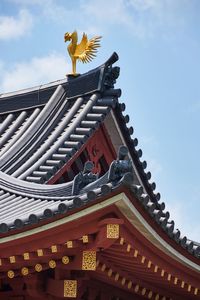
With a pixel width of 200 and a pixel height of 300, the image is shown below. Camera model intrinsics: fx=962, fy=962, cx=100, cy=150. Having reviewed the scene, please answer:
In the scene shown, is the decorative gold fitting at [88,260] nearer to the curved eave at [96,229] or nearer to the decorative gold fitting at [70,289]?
the curved eave at [96,229]

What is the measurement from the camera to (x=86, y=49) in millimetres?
15172

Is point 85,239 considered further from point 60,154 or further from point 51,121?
point 51,121

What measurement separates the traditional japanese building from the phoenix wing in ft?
0.93

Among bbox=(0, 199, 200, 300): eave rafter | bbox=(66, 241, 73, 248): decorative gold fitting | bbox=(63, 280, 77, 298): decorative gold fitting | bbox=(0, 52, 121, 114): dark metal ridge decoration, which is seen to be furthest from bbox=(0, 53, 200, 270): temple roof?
bbox=(63, 280, 77, 298): decorative gold fitting

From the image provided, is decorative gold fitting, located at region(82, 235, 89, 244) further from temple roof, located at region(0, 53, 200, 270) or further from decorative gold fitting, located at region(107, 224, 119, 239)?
temple roof, located at region(0, 53, 200, 270)

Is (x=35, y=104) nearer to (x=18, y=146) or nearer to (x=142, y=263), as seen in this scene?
(x=18, y=146)

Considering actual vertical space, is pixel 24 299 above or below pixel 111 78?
below

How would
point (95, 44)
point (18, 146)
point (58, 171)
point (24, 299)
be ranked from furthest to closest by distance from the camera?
point (95, 44)
point (18, 146)
point (58, 171)
point (24, 299)

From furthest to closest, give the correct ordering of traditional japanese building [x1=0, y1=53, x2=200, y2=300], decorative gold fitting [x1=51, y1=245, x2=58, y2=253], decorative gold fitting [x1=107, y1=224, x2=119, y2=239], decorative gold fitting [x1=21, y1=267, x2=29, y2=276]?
decorative gold fitting [x1=21, y1=267, x2=29, y2=276]
decorative gold fitting [x1=51, y1=245, x2=58, y2=253]
decorative gold fitting [x1=107, y1=224, x2=119, y2=239]
traditional japanese building [x1=0, y1=53, x2=200, y2=300]

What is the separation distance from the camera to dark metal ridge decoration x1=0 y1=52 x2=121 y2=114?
50.0 ft

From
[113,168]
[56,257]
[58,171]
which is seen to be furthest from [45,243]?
[58,171]

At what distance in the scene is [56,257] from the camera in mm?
10391

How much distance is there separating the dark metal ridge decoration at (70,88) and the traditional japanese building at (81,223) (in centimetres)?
4

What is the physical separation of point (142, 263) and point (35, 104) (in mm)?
5534
